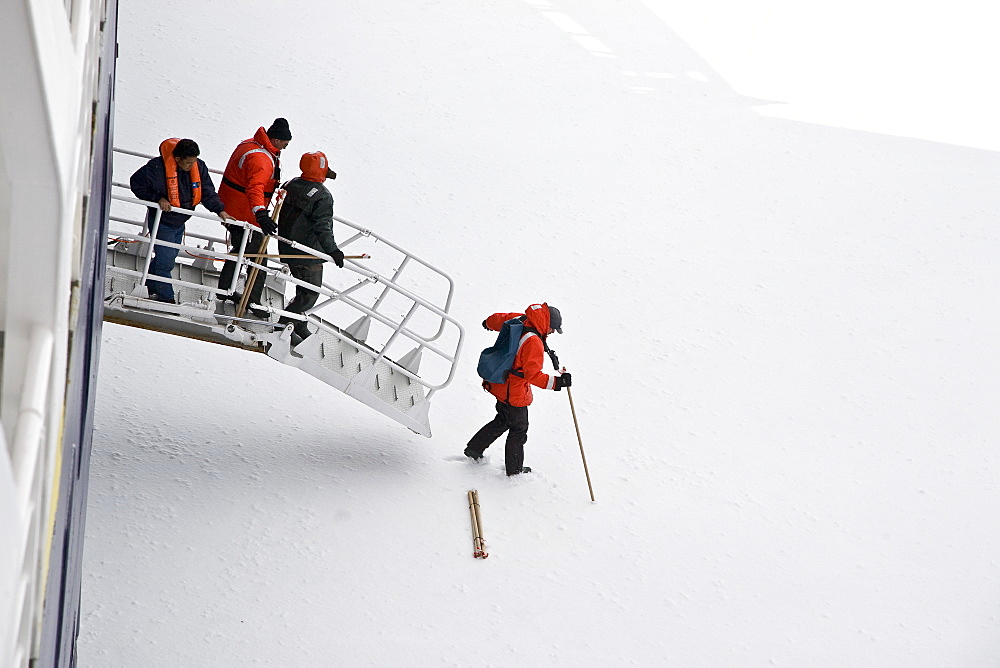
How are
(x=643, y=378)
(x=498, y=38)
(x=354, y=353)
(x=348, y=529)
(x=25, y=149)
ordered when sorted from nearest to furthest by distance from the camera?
1. (x=25, y=149)
2. (x=348, y=529)
3. (x=354, y=353)
4. (x=643, y=378)
5. (x=498, y=38)

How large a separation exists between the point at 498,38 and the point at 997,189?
751cm

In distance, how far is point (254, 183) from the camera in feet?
22.4

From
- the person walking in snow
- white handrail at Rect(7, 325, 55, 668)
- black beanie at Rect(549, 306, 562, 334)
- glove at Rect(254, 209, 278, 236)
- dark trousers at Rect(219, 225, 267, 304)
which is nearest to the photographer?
white handrail at Rect(7, 325, 55, 668)

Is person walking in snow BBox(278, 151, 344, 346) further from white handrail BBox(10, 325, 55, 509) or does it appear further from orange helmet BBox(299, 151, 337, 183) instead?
white handrail BBox(10, 325, 55, 509)

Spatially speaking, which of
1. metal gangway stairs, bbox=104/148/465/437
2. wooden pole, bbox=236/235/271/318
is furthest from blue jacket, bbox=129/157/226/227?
wooden pole, bbox=236/235/271/318

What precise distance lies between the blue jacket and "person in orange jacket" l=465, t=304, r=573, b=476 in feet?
6.76

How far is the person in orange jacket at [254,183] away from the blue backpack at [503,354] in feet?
5.30

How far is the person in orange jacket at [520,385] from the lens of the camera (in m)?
7.09

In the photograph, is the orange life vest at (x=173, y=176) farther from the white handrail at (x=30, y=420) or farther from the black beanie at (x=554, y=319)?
the white handrail at (x=30, y=420)

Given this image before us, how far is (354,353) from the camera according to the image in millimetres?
7328

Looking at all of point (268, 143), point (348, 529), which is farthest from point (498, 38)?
point (348, 529)

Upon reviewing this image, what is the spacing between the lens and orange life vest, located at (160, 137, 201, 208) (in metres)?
6.51

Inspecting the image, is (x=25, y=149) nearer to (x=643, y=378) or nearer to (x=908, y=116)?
(x=643, y=378)

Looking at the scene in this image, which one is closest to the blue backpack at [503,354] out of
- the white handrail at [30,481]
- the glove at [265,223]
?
the glove at [265,223]
